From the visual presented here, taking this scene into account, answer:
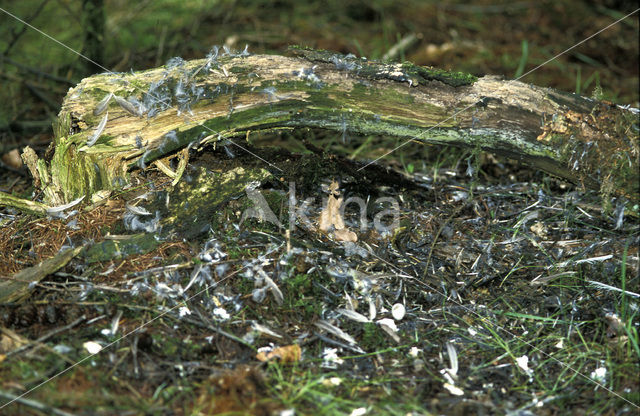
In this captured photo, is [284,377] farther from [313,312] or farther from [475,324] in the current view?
[475,324]

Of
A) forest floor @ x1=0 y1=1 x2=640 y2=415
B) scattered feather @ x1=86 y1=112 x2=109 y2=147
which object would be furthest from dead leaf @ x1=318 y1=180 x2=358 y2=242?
scattered feather @ x1=86 y1=112 x2=109 y2=147

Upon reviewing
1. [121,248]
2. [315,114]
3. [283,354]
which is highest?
[315,114]

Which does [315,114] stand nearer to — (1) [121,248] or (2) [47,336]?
(1) [121,248]

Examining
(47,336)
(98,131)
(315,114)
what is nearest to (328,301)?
(315,114)

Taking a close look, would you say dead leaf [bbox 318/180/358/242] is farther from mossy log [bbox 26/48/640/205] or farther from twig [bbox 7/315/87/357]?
twig [bbox 7/315/87/357]

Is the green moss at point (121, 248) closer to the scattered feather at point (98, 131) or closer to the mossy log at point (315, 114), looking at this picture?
the mossy log at point (315, 114)

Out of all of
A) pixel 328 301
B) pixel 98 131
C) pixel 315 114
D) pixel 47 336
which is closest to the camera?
pixel 47 336

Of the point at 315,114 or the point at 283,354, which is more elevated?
the point at 315,114

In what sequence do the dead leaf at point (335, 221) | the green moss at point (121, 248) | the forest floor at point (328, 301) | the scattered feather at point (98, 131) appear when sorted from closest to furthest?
the forest floor at point (328, 301)
the green moss at point (121, 248)
the scattered feather at point (98, 131)
the dead leaf at point (335, 221)

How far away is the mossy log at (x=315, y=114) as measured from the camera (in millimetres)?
2328

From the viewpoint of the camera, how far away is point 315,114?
7.86 feet

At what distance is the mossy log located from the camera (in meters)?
2.33

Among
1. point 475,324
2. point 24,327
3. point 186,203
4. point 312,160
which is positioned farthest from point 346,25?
point 24,327

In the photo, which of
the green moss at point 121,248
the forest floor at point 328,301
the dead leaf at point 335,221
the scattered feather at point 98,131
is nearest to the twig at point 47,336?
the forest floor at point 328,301
